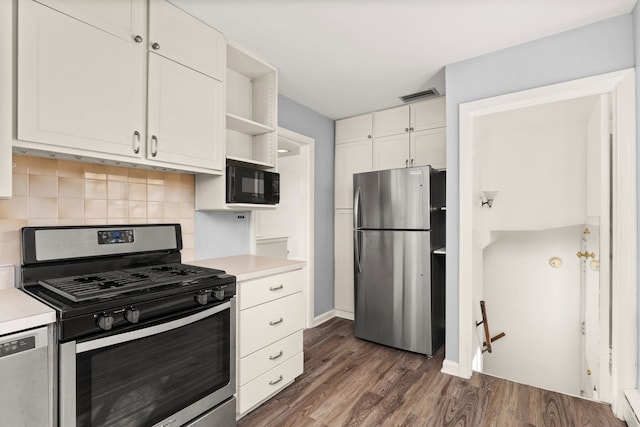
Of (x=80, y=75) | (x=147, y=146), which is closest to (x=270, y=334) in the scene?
(x=147, y=146)

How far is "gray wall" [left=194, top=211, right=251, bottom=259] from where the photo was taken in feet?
7.58

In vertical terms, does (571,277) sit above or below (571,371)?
above

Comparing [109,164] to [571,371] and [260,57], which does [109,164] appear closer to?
[260,57]

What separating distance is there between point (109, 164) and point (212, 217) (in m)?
0.78

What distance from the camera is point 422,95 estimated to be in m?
3.15

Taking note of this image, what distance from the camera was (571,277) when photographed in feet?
9.80

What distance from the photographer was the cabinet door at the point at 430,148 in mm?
3172

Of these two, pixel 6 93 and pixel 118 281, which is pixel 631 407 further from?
pixel 6 93

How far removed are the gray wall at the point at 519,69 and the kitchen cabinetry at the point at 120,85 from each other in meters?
1.79

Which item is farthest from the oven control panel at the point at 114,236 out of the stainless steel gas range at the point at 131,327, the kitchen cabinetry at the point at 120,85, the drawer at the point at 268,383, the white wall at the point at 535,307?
the white wall at the point at 535,307

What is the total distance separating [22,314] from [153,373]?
22.0 inches

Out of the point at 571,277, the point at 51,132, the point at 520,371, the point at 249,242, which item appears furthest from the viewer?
the point at 520,371

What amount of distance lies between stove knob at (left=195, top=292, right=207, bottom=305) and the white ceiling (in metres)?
1.63

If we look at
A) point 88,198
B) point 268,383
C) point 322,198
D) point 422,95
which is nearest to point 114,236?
point 88,198
